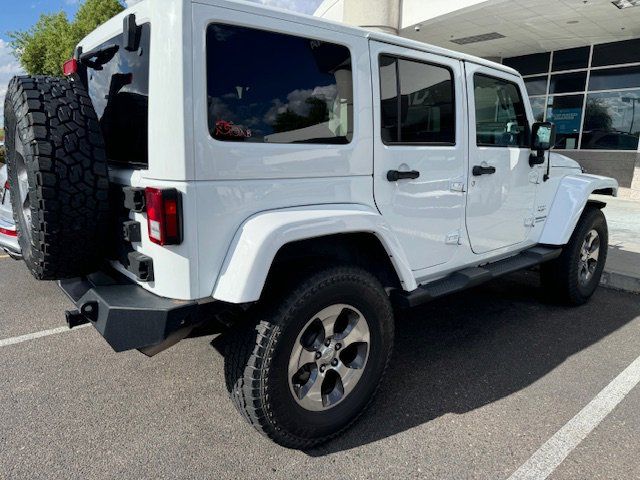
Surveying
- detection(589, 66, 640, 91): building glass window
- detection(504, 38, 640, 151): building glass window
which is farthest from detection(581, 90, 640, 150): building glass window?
detection(589, 66, 640, 91): building glass window

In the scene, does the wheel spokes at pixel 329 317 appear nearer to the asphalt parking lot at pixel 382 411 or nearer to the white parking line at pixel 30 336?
the asphalt parking lot at pixel 382 411

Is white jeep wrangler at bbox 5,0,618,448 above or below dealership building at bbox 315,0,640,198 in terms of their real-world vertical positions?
below

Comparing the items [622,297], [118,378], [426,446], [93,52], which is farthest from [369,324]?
[622,297]

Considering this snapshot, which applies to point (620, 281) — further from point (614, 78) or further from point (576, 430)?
point (614, 78)

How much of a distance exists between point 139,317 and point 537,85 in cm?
1570

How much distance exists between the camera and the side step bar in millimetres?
2814

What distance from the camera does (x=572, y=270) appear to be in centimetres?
428

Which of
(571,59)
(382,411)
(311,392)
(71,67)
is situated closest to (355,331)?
(311,392)

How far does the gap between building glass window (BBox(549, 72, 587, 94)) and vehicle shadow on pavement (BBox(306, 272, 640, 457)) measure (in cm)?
1072

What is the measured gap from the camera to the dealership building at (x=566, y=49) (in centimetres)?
1114

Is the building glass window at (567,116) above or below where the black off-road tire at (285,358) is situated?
above

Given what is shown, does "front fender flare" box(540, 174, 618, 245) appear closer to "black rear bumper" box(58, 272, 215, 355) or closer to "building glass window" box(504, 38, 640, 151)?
"black rear bumper" box(58, 272, 215, 355)

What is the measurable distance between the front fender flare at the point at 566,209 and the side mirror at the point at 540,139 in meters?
0.56

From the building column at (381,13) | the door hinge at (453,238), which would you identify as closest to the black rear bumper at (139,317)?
the door hinge at (453,238)
